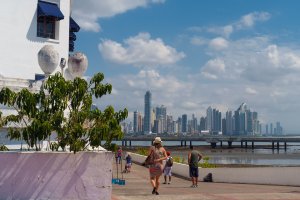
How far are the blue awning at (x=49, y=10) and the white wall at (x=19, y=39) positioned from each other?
0.73ft

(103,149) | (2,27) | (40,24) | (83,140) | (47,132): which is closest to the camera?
(47,132)

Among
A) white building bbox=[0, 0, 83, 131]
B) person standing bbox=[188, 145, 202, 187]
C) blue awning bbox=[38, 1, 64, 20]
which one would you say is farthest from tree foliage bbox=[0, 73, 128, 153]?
blue awning bbox=[38, 1, 64, 20]

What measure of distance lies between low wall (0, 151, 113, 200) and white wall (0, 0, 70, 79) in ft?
22.2

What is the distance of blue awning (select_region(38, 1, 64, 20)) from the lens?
16.6 meters

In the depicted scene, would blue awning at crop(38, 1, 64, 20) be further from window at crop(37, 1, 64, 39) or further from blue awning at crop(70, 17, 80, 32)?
blue awning at crop(70, 17, 80, 32)

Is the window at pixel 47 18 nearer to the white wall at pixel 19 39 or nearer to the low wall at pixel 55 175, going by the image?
the white wall at pixel 19 39

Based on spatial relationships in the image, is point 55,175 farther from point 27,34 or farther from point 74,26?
point 74,26

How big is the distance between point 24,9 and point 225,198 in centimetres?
1111

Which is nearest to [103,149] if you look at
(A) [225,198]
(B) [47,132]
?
(B) [47,132]

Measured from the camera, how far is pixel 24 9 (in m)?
16.5

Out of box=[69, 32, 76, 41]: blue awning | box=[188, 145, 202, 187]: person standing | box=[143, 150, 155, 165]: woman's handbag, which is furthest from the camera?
box=[69, 32, 76, 41]: blue awning

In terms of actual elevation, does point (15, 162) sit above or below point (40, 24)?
below

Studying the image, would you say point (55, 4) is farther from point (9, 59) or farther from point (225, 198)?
point (225, 198)

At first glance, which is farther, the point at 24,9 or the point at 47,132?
the point at 24,9
